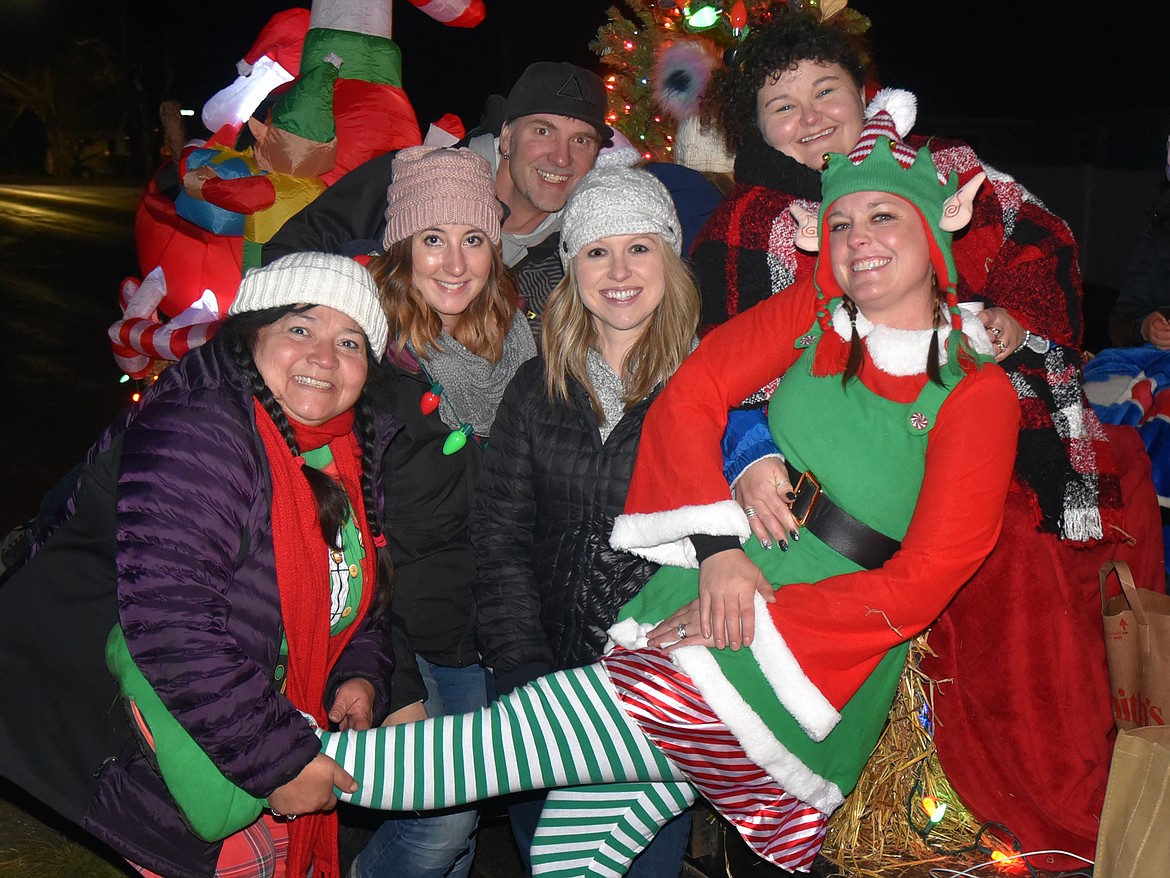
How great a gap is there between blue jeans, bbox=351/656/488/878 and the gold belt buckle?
4.21 ft

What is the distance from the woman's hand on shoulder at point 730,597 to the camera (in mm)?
2381

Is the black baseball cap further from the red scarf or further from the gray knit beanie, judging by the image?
the red scarf

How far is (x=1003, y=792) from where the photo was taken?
121 inches

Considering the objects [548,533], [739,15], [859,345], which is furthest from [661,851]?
[739,15]

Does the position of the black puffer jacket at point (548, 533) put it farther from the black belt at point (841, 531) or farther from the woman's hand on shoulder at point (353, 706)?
the black belt at point (841, 531)

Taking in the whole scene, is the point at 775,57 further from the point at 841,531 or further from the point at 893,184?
the point at 841,531

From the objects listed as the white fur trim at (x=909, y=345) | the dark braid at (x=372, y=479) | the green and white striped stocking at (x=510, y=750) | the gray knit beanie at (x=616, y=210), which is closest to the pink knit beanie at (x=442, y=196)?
the gray knit beanie at (x=616, y=210)

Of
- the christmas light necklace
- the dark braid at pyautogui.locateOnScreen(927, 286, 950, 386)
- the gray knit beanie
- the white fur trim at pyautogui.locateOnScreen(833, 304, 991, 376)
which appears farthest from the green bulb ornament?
the dark braid at pyautogui.locateOnScreen(927, 286, 950, 386)

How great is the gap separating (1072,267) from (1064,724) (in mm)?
1302

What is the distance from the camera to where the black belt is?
244 cm

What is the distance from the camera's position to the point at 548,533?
294cm

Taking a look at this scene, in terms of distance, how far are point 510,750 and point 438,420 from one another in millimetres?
1032

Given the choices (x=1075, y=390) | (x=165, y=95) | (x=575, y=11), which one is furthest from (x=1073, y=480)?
(x=165, y=95)

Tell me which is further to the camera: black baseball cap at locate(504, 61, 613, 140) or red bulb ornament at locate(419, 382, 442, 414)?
black baseball cap at locate(504, 61, 613, 140)
